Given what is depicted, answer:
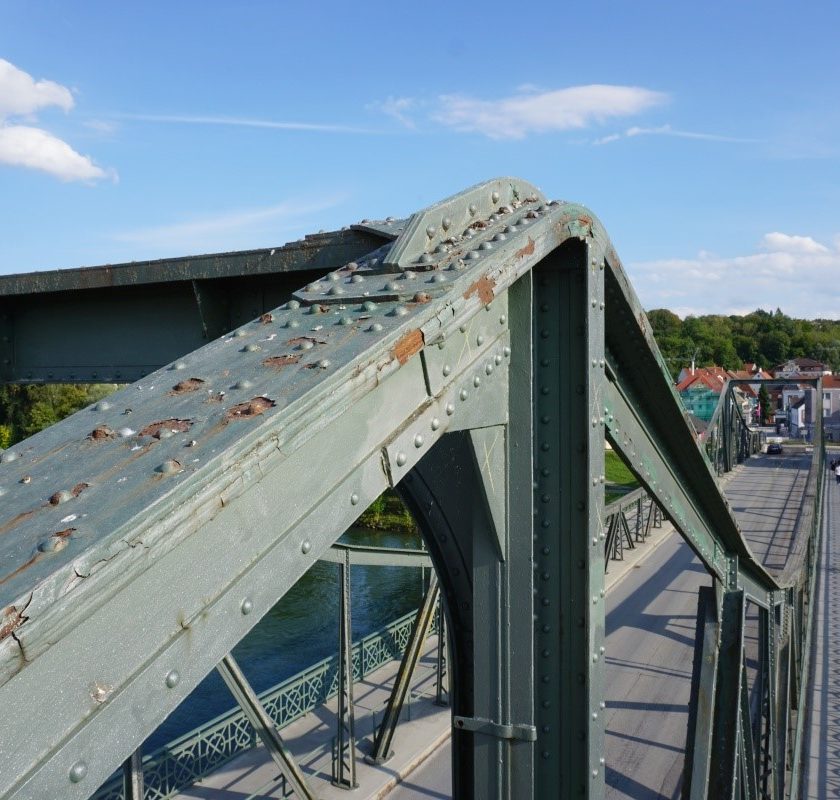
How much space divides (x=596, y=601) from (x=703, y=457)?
1292 millimetres

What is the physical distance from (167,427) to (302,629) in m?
15.8

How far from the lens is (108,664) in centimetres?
91

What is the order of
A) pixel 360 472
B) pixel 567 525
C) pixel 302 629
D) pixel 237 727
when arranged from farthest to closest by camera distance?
pixel 302 629, pixel 237 727, pixel 567 525, pixel 360 472

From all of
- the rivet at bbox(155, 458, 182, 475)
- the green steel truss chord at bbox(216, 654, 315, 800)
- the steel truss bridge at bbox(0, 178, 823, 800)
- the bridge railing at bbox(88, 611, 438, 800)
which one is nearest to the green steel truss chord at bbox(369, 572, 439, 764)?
the bridge railing at bbox(88, 611, 438, 800)

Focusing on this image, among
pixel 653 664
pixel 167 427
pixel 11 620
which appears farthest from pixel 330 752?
pixel 11 620

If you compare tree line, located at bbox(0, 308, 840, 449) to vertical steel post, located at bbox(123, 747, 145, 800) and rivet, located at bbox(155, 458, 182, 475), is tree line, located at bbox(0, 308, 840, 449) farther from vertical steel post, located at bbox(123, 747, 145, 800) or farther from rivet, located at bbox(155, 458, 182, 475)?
rivet, located at bbox(155, 458, 182, 475)

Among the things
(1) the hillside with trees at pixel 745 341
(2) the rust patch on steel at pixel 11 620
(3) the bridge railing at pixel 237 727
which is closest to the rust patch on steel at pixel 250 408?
(2) the rust patch on steel at pixel 11 620

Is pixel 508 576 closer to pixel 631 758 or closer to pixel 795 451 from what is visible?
pixel 631 758

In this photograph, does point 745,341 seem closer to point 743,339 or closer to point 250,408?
point 743,339

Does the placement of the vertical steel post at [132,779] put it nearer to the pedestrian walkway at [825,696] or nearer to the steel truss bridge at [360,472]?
the steel truss bridge at [360,472]

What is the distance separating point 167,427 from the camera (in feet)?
3.67

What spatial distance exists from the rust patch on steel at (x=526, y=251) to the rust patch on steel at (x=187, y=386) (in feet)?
2.78

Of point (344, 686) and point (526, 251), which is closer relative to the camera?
point (526, 251)

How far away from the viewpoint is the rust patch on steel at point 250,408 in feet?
3.67
